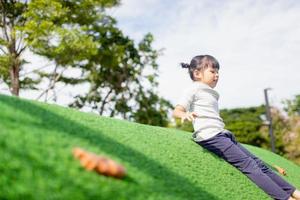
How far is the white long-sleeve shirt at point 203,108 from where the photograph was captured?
4394 millimetres

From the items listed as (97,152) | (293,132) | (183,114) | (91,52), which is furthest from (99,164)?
(293,132)

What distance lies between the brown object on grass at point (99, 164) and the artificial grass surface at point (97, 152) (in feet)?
0.13

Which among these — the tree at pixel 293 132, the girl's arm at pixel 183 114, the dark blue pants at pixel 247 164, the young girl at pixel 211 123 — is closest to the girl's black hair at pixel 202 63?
the young girl at pixel 211 123

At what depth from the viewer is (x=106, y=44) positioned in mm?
18078

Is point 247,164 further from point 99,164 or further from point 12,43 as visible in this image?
point 12,43

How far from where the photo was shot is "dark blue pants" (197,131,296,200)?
13.1ft

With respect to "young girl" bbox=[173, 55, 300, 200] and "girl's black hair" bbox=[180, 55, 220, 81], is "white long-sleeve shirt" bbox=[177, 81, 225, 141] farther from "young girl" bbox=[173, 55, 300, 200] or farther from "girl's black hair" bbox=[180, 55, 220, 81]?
"girl's black hair" bbox=[180, 55, 220, 81]

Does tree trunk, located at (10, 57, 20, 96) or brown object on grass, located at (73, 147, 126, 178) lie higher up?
tree trunk, located at (10, 57, 20, 96)

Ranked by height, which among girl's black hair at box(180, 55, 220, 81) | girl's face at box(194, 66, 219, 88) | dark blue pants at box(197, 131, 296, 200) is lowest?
dark blue pants at box(197, 131, 296, 200)

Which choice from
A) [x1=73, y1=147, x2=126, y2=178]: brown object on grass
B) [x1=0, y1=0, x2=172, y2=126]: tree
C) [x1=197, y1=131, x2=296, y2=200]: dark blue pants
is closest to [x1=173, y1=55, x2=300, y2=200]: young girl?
[x1=197, y1=131, x2=296, y2=200]: dark blue pants

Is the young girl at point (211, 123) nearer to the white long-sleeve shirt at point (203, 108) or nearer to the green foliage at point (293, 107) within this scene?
the white long-sleeve shirt at point (203, 108)

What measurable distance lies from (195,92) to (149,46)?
1669cm

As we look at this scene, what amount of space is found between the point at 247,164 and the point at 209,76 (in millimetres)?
1018

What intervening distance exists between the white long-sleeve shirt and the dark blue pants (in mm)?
84
